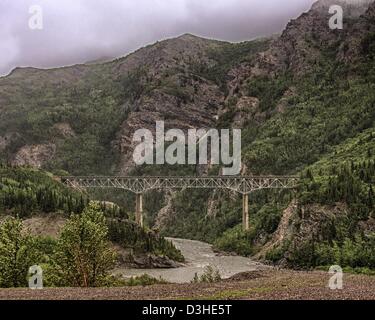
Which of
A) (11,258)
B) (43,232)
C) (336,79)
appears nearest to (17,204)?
(43,232)

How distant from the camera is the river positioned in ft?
300

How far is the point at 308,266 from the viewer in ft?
298

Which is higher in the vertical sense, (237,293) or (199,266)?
(237,293)

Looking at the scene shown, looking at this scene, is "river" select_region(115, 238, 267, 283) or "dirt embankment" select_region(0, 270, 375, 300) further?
"river" select_region(115, 238, 267, 283)

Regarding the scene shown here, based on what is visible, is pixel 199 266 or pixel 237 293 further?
pixel 199 266

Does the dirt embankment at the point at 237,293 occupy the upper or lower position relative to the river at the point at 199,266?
upper

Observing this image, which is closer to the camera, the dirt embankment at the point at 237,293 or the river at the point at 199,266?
the dirt embankment at the point at 237,293

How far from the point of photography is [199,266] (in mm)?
105375

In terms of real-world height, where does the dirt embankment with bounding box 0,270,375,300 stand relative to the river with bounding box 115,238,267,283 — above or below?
above

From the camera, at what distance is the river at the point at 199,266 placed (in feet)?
300
